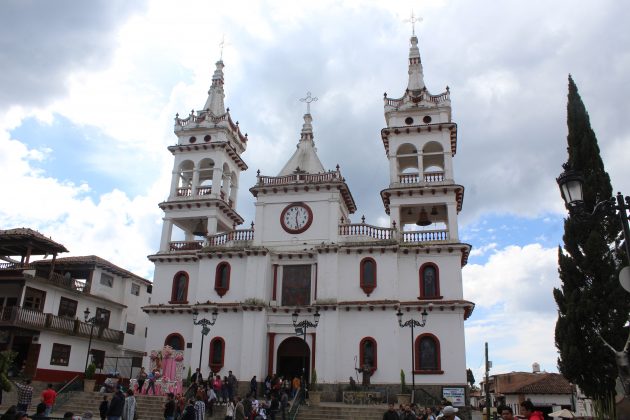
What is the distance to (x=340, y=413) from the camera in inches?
1027

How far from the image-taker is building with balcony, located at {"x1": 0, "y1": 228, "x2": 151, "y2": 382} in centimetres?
3631

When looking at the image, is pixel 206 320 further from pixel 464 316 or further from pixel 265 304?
pixel 464 316

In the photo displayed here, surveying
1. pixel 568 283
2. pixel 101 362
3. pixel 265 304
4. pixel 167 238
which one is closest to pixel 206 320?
pixel 265 304

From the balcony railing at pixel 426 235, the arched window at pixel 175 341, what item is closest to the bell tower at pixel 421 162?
the balcony railing at pixel 426 235

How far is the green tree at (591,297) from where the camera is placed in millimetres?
19875

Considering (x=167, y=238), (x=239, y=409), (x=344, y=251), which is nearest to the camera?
(x=239, y=409)

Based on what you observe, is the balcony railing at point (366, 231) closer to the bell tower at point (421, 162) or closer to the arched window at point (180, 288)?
the bell tower at point (421, 162)

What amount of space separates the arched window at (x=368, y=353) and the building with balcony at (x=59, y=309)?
16.9 m

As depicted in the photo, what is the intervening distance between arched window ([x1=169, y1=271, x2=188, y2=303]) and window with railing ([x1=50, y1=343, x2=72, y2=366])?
8481 mm

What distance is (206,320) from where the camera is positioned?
34312 millimetres

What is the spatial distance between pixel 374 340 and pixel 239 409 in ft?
46.5

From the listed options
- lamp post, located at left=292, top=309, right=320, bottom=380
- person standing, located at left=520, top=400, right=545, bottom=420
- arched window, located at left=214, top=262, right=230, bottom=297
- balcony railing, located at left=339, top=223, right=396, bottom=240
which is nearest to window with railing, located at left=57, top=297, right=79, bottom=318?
arched window, located at left=214, top=262, right=230, bottom=297

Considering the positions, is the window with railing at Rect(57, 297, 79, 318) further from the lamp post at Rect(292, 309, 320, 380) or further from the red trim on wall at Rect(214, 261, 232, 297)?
the lamp post at Rect(292, 309, 320, 380)

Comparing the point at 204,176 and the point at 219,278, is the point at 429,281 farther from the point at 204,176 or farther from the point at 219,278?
the point at 204,176
